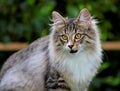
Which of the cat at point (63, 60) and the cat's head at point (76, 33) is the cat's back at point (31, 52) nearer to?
the cat at point (63, 60)

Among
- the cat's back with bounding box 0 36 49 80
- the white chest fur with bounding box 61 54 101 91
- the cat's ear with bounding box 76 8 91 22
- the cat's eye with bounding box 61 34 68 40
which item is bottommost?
the white chest fur with bounding box 61 54 101 91

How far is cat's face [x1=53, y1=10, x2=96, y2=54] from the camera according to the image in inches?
231

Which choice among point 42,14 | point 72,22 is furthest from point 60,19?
point 42,14

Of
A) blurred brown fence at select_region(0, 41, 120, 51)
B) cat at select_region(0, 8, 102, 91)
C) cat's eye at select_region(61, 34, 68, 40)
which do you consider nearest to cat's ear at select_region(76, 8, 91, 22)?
cat at select_region(0, 8, 102, 91)

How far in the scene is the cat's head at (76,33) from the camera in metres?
5.87

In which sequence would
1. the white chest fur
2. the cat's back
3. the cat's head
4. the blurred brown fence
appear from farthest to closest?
the blurred brown fence → the cat's back → the white chest fur → the cat's head

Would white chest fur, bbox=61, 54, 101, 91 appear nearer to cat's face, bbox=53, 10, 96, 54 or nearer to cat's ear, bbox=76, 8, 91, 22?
cat's face, bbox=53, 10, 96, 54

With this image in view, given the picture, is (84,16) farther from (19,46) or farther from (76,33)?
(19,46)

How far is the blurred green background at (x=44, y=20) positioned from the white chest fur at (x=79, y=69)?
255 centimetres

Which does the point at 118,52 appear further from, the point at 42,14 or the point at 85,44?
the point at 85,44

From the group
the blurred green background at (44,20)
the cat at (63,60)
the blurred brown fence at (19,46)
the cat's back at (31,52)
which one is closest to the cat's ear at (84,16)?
the cat at (63,60)

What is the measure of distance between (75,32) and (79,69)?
18.0 inches

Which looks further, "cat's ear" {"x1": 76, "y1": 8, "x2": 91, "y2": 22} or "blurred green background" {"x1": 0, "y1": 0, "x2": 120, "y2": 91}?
"blurred green background" {"x1": 0, "y1": 0, "x2": 120, "y2": 91}

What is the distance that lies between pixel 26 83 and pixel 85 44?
0.83 meters
